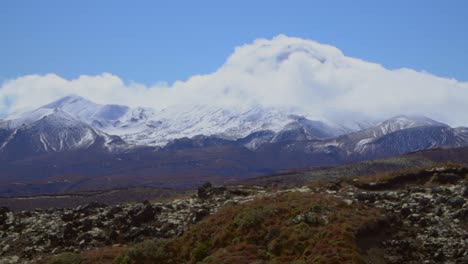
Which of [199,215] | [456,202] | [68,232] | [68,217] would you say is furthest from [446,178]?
[68,217]

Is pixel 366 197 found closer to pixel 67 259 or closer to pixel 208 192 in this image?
pixel 208 192

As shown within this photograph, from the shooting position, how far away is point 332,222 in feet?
92.3

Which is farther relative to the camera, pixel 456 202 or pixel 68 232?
pixel 68 232

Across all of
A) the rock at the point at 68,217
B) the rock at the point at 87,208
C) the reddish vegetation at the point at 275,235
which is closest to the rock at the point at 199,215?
the reddish vegetation at the point at 275,235

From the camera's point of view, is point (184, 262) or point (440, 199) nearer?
point (184, 262)

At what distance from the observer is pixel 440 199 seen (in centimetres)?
3167

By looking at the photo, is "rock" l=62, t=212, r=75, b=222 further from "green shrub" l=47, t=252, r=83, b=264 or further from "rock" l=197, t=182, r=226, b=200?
"green shrub" l=47, t=252, r=83, b=264

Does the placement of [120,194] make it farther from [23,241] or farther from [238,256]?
[238,256]

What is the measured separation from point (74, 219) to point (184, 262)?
14781 mm

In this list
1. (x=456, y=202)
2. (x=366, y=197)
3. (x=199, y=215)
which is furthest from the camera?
(x=199, y=215)

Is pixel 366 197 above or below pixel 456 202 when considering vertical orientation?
above

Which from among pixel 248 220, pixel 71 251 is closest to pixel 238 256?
pixel 248 220

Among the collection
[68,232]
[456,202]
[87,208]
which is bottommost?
[68,232]

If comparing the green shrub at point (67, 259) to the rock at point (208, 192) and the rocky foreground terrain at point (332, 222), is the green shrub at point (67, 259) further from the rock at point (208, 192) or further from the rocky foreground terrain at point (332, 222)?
the rock at point (208, 192)
